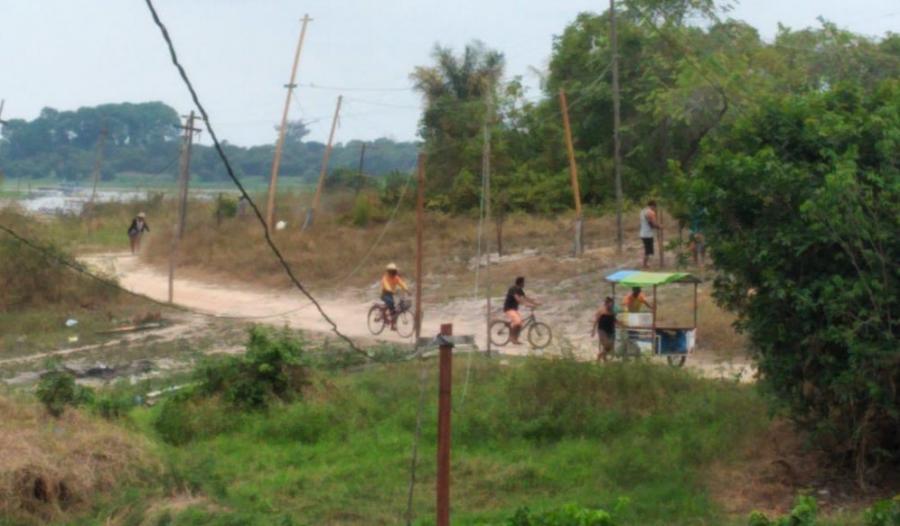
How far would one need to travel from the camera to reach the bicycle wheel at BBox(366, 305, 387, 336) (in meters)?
29.1

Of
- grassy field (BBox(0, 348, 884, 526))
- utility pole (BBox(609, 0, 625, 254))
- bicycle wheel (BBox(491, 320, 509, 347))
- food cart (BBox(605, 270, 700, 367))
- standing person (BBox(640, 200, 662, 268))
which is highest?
utility pole (BBox(609, 0, 625, 254))

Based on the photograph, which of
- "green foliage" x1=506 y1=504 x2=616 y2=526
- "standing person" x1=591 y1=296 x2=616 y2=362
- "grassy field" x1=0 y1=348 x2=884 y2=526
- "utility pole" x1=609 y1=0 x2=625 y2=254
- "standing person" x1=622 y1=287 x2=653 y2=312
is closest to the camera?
"green foliage" x1=506 y1=504 x2=616 y2=526

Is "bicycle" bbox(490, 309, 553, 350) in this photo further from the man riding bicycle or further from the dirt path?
the man riding bicycle

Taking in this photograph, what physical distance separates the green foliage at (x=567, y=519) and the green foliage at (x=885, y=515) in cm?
201

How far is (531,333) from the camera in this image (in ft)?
84.9

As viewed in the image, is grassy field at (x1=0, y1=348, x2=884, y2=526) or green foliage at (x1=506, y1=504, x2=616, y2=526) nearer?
green foliage at (x1=506, y1=504, x2=616, y2=526)

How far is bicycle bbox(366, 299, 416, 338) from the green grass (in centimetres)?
792

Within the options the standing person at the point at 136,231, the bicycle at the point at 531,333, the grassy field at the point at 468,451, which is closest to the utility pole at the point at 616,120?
the bicycle at the point at 531,333

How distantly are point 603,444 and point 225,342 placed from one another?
15.0 metres

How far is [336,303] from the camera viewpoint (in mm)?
35531

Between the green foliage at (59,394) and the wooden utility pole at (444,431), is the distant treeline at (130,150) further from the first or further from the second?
the wooden utility pole at (444,431)

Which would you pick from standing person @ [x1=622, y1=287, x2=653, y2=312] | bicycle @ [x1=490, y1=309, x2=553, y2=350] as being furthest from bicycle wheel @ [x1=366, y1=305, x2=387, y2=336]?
standing person @ [x1=622, y1=287, x2=653, y2=312]

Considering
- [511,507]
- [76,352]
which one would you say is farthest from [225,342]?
[511,507]

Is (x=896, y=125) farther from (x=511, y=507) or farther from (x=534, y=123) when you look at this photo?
(x=534, y=123)
